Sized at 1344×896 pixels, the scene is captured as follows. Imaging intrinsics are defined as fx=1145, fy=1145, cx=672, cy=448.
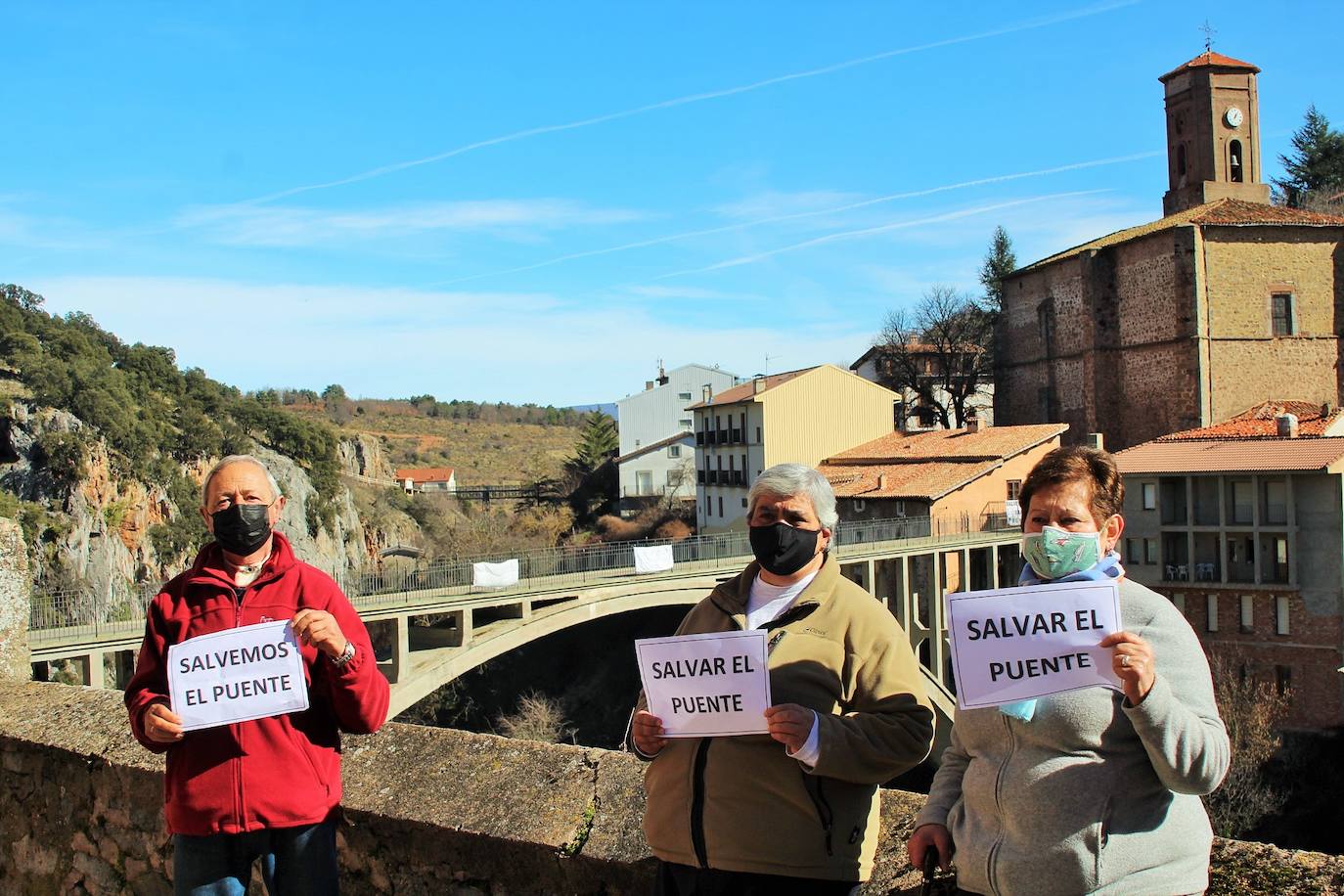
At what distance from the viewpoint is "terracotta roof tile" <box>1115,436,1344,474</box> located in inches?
1225

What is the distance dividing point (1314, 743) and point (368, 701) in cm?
3242

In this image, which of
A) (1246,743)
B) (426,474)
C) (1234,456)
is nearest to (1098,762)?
(1246,743)

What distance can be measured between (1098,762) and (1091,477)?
659 mm

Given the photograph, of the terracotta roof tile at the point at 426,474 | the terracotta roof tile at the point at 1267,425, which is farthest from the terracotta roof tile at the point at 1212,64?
the terracotta roof tile at the point at 426,474

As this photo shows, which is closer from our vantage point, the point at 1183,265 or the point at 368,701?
the point at 368,701

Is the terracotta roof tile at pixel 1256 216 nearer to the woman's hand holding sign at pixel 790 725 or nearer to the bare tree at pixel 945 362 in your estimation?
the bare tree at pixel 945 362

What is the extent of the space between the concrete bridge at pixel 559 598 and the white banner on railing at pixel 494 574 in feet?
0.65

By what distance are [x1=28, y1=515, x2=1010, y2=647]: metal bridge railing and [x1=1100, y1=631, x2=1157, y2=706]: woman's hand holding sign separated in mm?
14692

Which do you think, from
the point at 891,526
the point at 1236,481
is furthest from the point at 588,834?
the point at 1236,481

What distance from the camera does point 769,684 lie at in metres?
2.98

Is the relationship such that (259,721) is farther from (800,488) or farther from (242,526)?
(800,488)

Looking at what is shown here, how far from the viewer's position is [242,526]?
3.32 meters

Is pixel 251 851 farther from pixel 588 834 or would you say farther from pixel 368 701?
pixel 588 834

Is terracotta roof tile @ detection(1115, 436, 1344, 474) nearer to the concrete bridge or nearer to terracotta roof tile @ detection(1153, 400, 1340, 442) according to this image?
terracotta roof tile @ detection(1153, 400, 1340, 442)
